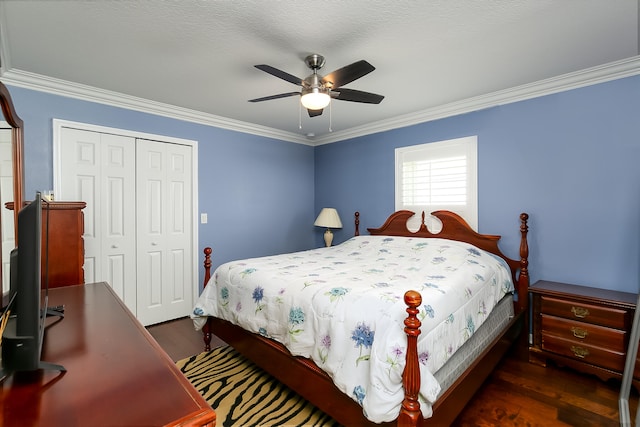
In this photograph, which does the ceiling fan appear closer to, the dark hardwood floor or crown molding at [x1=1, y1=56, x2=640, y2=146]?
crown molding at [x1=1, y1=56, x2=640, y2=146]

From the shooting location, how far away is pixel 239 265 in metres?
2.53

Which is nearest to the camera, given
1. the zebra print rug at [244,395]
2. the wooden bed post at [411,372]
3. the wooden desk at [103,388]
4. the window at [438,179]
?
the wooden desk at [103,388]

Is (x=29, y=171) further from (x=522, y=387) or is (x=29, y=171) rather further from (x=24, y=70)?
(x=522, y=387)

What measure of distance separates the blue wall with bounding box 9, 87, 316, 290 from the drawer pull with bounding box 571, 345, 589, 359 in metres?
3.30

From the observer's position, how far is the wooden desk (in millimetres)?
673

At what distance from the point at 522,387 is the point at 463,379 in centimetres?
88

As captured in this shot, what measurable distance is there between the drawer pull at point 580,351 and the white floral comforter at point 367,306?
0.57 metres

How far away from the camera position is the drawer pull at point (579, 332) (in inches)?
88.4

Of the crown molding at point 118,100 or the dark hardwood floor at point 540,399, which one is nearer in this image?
the dark hardwood floor at point 540,399

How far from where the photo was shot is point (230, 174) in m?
3.90

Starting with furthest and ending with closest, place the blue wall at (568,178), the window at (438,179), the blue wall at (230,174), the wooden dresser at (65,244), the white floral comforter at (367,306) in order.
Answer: the window at (438,179) → the blue wall at (230,174) → the blue wall at (568,178) → the wooden dresser at (65,244) → the white floral comforter at (367,306)

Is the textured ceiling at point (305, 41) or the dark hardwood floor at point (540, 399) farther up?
the textured ceiling at point (305, 41)

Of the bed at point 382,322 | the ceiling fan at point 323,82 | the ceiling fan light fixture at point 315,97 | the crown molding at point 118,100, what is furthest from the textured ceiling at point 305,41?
the bed at point 382,322

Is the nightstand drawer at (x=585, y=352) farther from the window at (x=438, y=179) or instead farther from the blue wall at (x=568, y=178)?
the window at (x=438, y=179)
